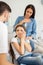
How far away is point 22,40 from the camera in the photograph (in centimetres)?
131

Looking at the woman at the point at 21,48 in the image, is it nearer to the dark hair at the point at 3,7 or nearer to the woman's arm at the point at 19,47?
the woman's arm at the point at 19,47

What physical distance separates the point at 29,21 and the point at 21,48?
240 mm

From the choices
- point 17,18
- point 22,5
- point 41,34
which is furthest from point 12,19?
point 41,34

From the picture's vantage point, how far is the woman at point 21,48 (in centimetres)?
129

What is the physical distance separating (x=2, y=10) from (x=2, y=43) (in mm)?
286

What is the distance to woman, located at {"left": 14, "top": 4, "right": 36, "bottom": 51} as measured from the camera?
1329mm

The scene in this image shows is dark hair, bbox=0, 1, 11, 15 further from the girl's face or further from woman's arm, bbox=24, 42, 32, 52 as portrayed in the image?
woman's arm, bbox=24, 42, 32, 52

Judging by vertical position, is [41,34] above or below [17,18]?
below

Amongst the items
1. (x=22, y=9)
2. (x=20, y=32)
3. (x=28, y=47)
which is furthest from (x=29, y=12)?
(x=28, y=47)

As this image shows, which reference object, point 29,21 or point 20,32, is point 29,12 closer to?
point 29,21

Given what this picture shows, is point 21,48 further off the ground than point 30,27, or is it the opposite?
point 30,27

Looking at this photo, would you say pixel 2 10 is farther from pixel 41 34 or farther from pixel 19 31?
pixel 41 34

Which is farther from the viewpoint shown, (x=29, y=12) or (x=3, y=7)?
(x=29, y=12)

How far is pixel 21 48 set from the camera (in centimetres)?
130
